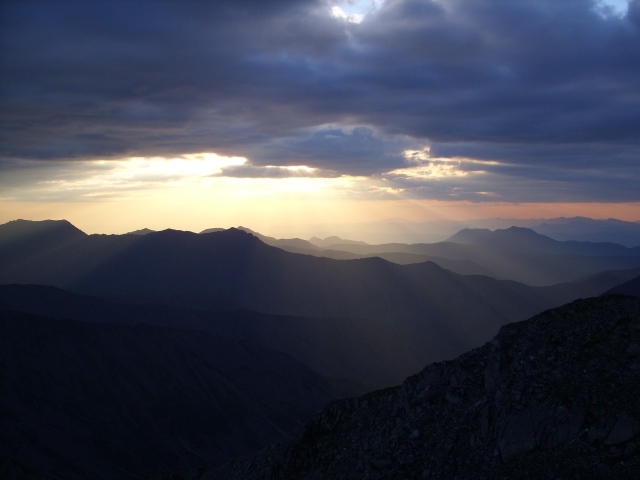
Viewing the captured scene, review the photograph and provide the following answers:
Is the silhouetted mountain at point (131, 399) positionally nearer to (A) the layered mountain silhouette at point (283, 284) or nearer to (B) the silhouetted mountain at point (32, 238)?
(A) the layered mountain silhouette at point (283, 284)

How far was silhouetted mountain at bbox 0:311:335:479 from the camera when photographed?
161ft

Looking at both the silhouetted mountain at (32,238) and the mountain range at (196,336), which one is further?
the silhouetted mountain at (32,238)

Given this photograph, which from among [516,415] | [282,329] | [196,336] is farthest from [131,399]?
[516,415]

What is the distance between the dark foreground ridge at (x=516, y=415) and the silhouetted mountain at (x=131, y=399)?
37.8 metres

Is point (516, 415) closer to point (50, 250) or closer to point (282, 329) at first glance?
point (282, 329)

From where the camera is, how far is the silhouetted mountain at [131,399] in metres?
49.1

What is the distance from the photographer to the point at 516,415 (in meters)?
14.3

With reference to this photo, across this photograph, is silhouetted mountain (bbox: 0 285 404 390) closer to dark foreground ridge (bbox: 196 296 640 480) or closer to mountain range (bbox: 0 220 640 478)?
mountain range (bbox: 0 220 640 478)

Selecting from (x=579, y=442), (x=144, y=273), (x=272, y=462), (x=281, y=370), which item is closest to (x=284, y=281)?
(x=144, y=273)

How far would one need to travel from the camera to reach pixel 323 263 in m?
157

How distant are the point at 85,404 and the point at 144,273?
98.7 meters

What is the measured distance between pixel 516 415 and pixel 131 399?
5757 centimetres

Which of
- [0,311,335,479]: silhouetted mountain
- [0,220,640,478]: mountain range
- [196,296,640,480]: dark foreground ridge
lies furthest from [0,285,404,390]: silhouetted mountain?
[196,296,640,480]: dark foreground ridge

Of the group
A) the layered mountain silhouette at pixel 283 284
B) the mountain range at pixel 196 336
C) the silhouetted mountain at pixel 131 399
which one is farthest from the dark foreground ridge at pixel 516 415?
the layered mountain silhouette at pixel 283 284
